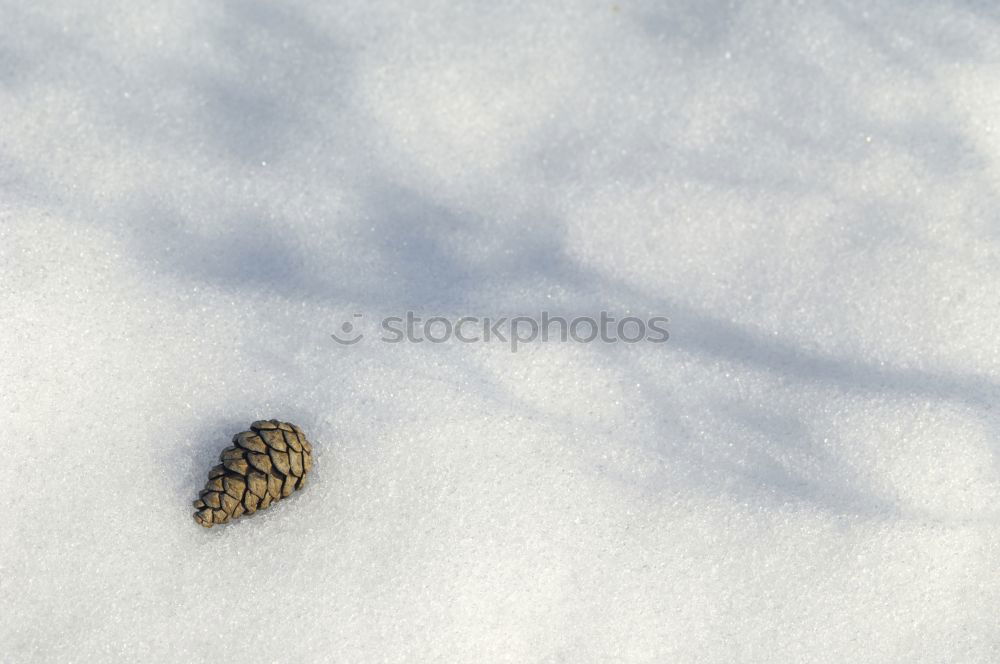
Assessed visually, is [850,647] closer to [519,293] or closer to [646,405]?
[646,405]

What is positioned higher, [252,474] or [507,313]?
[507,313]

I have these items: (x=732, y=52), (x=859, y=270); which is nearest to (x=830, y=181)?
(x=859, y=270)

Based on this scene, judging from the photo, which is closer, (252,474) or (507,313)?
(252,474)

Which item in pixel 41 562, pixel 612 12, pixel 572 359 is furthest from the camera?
pixel 612 12

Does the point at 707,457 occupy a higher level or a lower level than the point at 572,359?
lower
